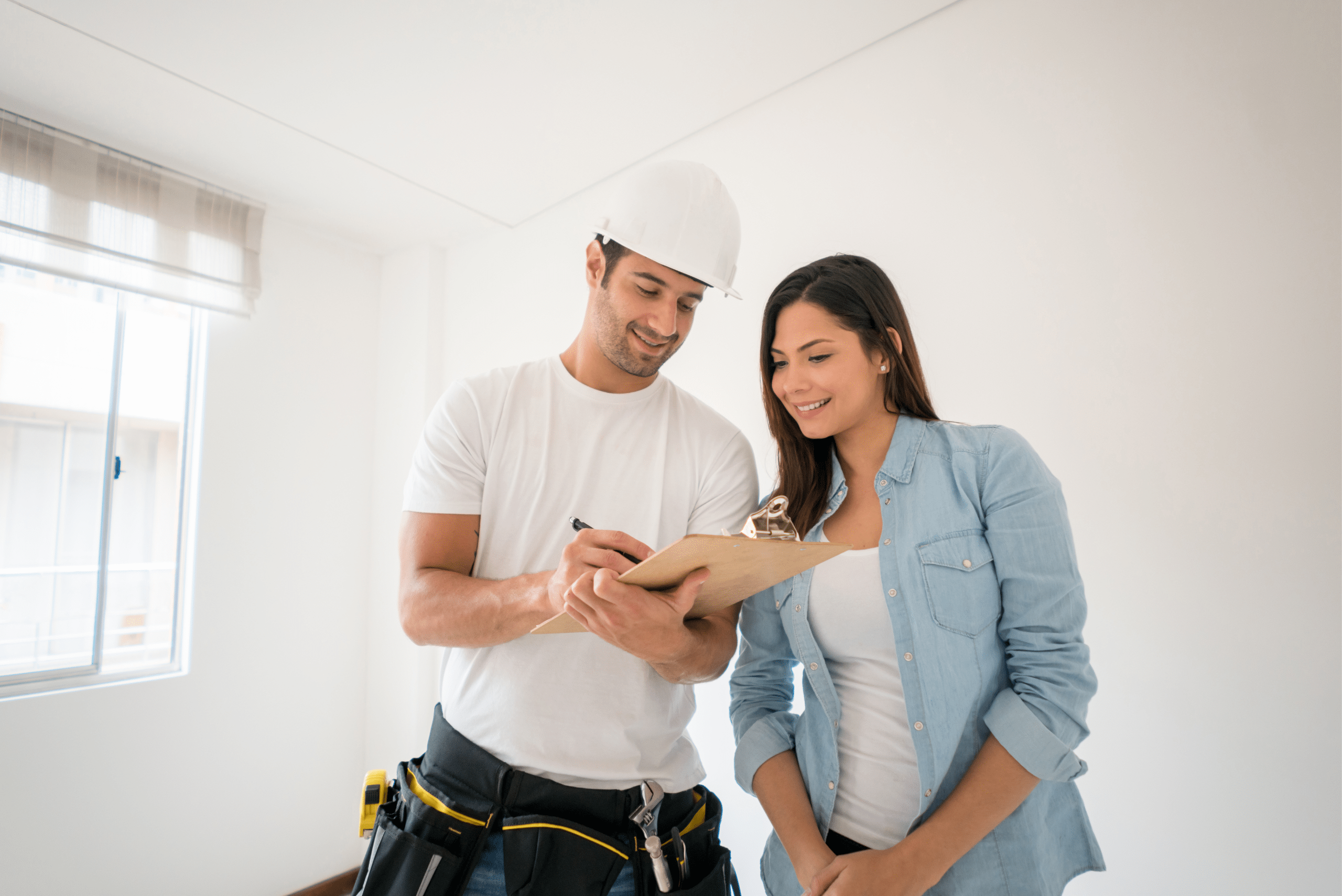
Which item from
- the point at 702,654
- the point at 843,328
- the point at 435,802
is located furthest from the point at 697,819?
the point at 843,328

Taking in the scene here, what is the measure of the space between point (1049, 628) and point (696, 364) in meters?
1.63

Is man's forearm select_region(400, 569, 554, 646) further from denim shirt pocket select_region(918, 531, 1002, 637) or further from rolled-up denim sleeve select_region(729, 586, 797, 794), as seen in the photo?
denim shirt pocket select_region(918, 531, 1002, 637)

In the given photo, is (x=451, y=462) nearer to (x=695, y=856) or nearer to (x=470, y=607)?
(x=470, y=607)

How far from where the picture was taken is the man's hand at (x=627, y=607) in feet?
2.71

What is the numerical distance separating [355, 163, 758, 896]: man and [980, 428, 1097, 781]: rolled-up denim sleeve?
1.40 ft

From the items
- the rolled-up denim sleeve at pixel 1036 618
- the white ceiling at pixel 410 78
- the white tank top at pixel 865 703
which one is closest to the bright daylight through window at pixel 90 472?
the white ceiling at pixel 410 78

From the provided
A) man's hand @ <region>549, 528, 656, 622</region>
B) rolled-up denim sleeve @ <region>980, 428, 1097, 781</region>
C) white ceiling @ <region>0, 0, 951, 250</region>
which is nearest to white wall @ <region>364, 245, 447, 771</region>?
white ceiling @ <region>0, 0, 951, 250</region>

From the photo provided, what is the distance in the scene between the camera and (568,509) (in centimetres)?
122

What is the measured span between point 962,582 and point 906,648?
5.1 inches

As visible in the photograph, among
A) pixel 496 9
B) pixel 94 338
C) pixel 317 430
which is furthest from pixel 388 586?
pixel 496 9

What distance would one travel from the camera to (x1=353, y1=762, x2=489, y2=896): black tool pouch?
3.40ft

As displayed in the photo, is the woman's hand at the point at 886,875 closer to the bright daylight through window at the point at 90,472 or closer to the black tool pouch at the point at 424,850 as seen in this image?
the black tool pouch at the point at 424,850

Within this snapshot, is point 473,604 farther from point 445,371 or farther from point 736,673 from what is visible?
point 445,371

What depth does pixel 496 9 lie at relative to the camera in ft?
6.28
